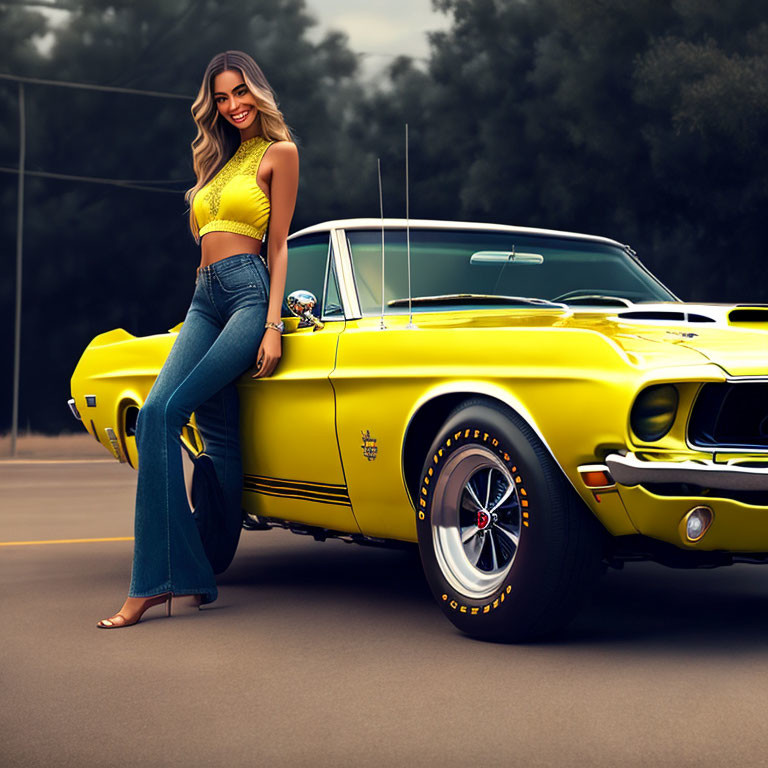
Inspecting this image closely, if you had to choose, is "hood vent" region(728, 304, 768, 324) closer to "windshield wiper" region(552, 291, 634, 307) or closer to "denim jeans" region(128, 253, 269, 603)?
"windshield wiper" region(552, 291, 634, 307)

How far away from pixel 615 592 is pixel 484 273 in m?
1.54

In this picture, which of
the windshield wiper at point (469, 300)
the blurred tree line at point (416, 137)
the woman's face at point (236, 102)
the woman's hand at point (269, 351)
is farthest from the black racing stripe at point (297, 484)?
the blurred tree line at point (416, 137)

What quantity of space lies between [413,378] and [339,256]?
3.64 feet

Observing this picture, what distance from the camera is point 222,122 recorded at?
21.4 ft

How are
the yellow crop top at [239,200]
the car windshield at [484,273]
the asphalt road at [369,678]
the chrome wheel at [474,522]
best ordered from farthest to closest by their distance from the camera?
the car windshield at [484,273] → the yellow crop top at [239,200] → the chrome wheel at [474,522] → the asphalt road at [369,678]

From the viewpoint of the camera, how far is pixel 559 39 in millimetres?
28531

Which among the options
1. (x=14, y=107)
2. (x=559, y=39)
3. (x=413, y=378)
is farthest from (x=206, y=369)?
(x=14, y=107)

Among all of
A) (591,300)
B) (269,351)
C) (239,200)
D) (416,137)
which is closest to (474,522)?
(269,351)

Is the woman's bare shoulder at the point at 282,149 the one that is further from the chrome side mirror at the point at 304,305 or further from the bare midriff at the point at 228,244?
the chrome side mirror at the point at 304,305

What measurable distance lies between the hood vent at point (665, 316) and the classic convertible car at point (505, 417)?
1 cm

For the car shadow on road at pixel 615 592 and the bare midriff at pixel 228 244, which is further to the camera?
the bare midriff at pixel 228 244

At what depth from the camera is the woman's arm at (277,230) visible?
6.28m

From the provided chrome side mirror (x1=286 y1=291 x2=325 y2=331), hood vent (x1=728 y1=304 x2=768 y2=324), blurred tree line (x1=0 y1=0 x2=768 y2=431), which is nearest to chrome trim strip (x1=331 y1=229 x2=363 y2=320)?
chrome side mirror (x1=286 y1=291 x2=325 y2=331)

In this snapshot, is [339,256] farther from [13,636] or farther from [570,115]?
[570,115]
